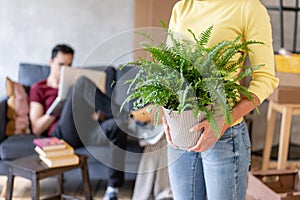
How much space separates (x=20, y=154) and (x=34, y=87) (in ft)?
1.87

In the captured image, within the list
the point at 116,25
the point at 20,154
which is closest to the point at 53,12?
the point at 116,25

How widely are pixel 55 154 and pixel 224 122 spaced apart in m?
1.59

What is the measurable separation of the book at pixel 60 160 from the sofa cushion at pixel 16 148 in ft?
1.35

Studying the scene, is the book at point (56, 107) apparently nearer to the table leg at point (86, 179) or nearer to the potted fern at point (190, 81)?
the table leg at point (86, 179)

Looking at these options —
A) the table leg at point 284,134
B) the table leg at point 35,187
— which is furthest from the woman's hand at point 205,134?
the table leg at point 284,134

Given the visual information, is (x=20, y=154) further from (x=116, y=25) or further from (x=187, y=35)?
(x=187, y=35)

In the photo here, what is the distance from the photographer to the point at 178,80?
1.30m

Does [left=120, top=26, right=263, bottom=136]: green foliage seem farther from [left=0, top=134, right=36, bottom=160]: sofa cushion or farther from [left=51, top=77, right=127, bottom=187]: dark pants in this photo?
[left=0, top=134, right=36, bottom=160]: sofa cushion

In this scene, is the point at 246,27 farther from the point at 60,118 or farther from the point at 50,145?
the point at 60,118

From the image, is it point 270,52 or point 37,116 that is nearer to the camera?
point 270,52

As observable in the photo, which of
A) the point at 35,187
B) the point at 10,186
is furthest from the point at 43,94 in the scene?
the point at 35,187

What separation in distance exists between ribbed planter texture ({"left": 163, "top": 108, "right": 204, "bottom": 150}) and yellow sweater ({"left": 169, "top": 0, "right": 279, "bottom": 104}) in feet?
0.67

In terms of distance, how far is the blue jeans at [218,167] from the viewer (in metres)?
1.47

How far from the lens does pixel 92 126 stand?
78.5 inches
